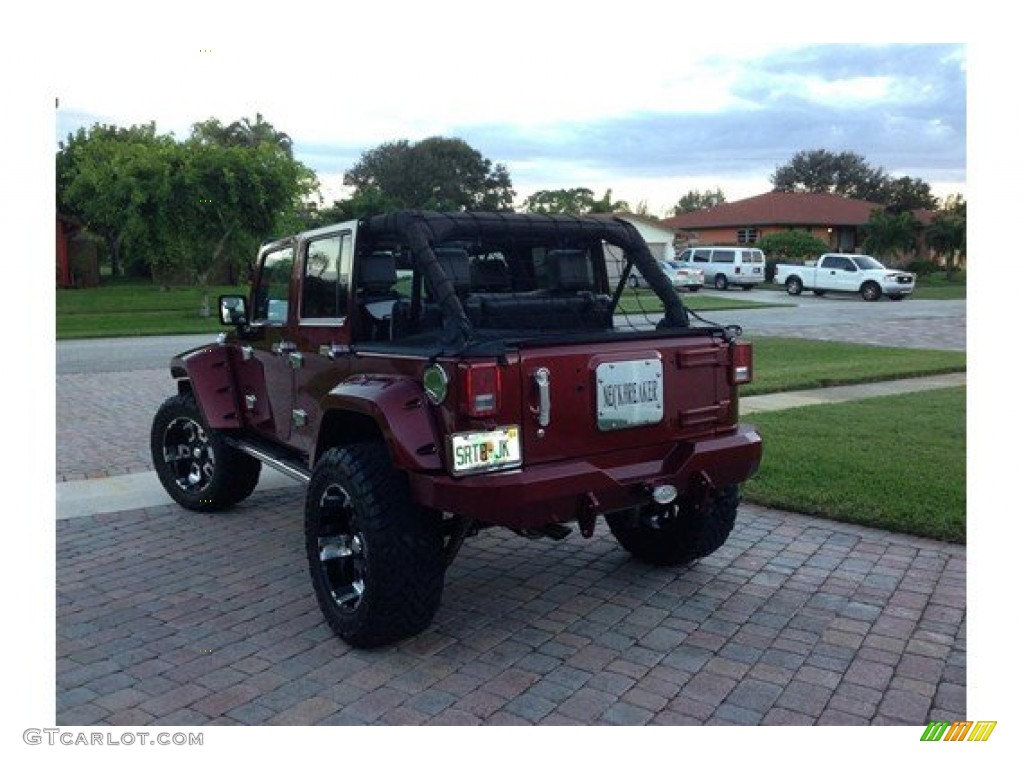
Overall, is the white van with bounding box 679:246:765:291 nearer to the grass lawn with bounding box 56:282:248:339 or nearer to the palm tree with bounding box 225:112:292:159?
the grass lawn with bounding box 56:282:248:339

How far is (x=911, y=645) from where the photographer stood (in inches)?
161

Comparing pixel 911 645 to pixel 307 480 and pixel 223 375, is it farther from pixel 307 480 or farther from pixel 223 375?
pixel 223 375

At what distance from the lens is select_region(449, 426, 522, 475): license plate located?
3.66 metres

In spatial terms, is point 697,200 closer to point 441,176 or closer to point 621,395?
point 441,176

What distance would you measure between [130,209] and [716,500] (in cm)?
2263

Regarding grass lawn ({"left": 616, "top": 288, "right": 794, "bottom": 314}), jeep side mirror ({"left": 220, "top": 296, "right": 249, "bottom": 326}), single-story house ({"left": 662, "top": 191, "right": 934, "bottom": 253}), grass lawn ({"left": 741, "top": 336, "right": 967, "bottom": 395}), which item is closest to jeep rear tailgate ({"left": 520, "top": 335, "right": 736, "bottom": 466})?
grass lawn ({"left": 616, "top": 288, "right": 794, "bottom": 314})

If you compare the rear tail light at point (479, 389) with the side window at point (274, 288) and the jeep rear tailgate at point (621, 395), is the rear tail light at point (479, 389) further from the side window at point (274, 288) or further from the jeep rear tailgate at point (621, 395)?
the side window at point (274, 288)

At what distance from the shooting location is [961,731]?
3270 mm

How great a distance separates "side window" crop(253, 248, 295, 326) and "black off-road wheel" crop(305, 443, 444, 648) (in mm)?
1493

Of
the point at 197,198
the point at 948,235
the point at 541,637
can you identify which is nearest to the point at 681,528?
the point at 541,637

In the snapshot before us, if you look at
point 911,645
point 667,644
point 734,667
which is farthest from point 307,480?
point 911,645

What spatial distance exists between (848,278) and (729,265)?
5404mm

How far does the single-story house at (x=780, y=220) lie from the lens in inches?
2269

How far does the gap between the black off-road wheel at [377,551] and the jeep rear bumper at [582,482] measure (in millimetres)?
167
